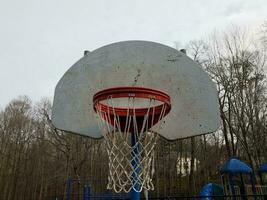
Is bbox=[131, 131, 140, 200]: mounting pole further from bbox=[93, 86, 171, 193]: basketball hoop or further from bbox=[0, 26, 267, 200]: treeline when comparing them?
bbox=[0, 26, 267, 200]: treeline

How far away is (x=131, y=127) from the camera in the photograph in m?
3.72

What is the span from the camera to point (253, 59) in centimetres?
1429

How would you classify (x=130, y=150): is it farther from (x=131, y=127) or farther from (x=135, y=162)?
(x=131, y=127)

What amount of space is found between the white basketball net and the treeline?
35.2 ft

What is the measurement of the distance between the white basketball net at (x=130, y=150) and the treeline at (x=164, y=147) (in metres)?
10.7

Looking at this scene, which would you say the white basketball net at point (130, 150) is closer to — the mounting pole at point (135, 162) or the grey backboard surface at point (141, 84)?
the mounting pole at point (135, 162)

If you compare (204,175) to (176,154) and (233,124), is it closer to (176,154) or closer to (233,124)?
(176,154)

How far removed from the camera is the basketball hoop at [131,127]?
3.45 meters

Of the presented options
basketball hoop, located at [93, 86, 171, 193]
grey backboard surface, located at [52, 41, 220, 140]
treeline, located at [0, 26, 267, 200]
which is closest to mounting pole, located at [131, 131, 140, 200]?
basketball hoop, located at [93, 86, 171, 193]

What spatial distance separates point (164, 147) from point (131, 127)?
504 inches

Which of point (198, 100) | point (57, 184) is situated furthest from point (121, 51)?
point (57, 184)

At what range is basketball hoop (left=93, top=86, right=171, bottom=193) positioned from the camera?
345 centimetres

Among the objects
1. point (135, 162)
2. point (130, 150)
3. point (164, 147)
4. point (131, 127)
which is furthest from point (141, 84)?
point (164, 147)

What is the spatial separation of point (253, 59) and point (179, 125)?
11991mm
